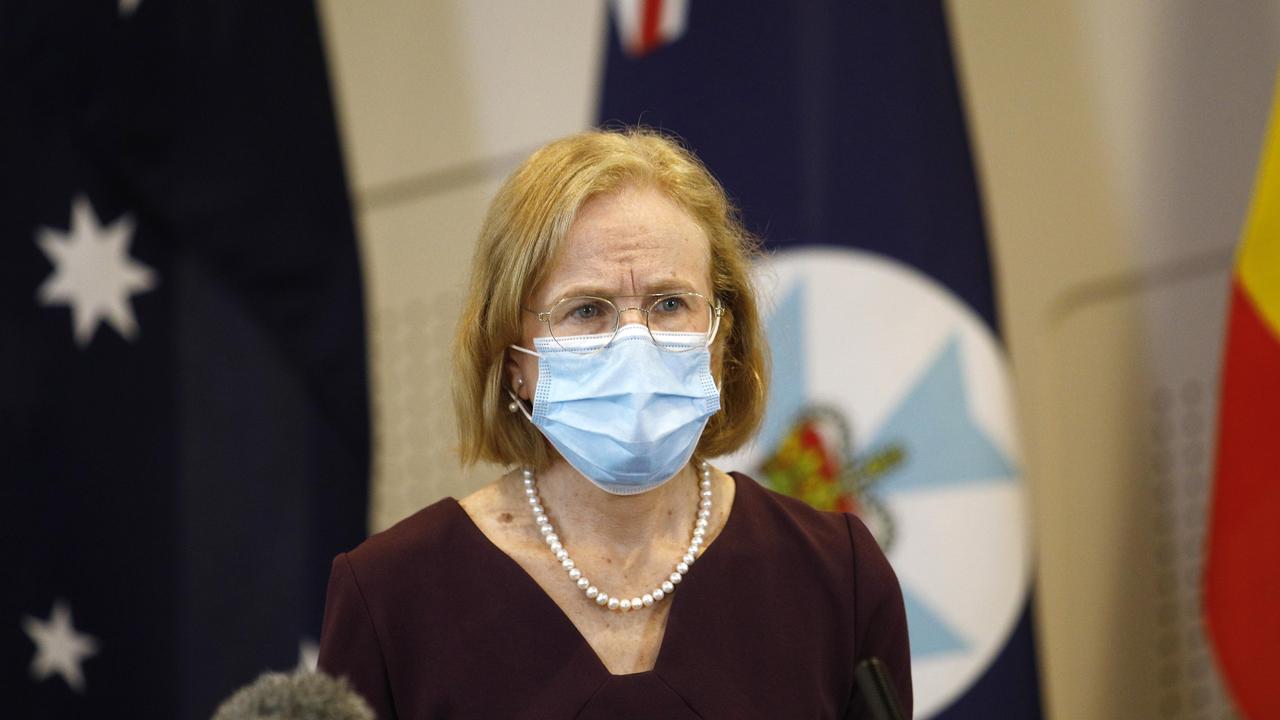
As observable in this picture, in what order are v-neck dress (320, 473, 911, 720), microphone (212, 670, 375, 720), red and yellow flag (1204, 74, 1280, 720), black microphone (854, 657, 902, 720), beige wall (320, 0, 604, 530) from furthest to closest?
beige wall (320, 0, 604, 530)
red and yellow flag (1204, 74, 1280, 720)
v-neck dress (320, 473, 911, 720)
black microphone (854, 657, 902, 720)
microphone (212, 670, 375, 720)

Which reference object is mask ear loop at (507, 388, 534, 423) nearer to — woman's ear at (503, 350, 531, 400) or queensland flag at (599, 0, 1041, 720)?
woman's ear at (503, 350, 531, 400)

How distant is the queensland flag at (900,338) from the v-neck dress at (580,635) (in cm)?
103

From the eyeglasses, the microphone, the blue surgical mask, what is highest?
the eyeglasses

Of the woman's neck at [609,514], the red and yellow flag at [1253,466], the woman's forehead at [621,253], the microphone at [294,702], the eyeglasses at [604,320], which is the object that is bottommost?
the red and yellow flag at [1253,466]

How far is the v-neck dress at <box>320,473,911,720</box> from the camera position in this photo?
4.92 ft

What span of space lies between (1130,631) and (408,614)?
186 cm

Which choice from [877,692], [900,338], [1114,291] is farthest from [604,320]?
[1114,291]

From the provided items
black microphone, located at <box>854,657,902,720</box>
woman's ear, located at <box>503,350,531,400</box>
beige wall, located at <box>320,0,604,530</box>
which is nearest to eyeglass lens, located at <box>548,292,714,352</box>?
woman's ear, located at <box>503,350,531,400</box>

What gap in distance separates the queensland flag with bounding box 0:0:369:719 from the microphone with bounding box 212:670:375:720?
93.3 inches

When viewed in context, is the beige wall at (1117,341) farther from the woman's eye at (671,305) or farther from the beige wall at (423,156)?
the woman's eye at (671,305)

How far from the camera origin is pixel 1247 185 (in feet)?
9.00

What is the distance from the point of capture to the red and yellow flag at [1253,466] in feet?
7.61

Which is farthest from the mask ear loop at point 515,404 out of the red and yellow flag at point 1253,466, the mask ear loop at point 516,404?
the red and yellow flag at point 1253,466

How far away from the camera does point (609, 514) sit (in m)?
1.63
